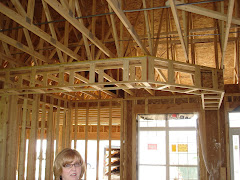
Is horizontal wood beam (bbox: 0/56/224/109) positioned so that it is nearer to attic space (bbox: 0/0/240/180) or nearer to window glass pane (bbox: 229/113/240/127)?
attic space (bbox: 0/0/240/180)

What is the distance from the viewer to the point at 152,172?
421 inches

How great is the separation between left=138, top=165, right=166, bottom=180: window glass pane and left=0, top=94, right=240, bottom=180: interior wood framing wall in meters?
0.86

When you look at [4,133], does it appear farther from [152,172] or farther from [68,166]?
[68,166]

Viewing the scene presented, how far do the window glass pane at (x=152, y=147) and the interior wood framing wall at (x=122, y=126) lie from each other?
3.65 feet

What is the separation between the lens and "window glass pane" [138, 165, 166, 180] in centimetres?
1051

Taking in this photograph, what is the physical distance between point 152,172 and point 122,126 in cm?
209

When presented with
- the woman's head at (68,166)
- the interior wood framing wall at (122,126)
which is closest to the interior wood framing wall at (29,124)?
the interior wood framing wall at (122,126)

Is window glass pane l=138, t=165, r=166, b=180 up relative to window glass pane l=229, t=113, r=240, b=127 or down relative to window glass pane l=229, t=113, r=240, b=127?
down

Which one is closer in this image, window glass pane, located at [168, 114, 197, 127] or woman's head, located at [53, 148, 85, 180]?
woman's head, located at [53, 148, 85, 180]

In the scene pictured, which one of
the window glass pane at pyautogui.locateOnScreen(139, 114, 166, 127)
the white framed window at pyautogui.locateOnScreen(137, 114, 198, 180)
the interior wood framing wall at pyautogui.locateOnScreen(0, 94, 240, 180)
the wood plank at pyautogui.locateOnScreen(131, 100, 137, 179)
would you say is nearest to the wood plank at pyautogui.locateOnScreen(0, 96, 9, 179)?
the interior wood framing wall at pyautogui.locateOnScreen(0, 94, 240, 180)

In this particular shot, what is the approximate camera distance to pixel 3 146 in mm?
7641

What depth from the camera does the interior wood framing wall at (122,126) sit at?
7.84 meters

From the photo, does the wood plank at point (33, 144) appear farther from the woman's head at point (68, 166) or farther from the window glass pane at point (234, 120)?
the woman's head at point (68, 166)

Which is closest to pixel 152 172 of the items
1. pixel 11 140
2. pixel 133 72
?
pixel 11 140
